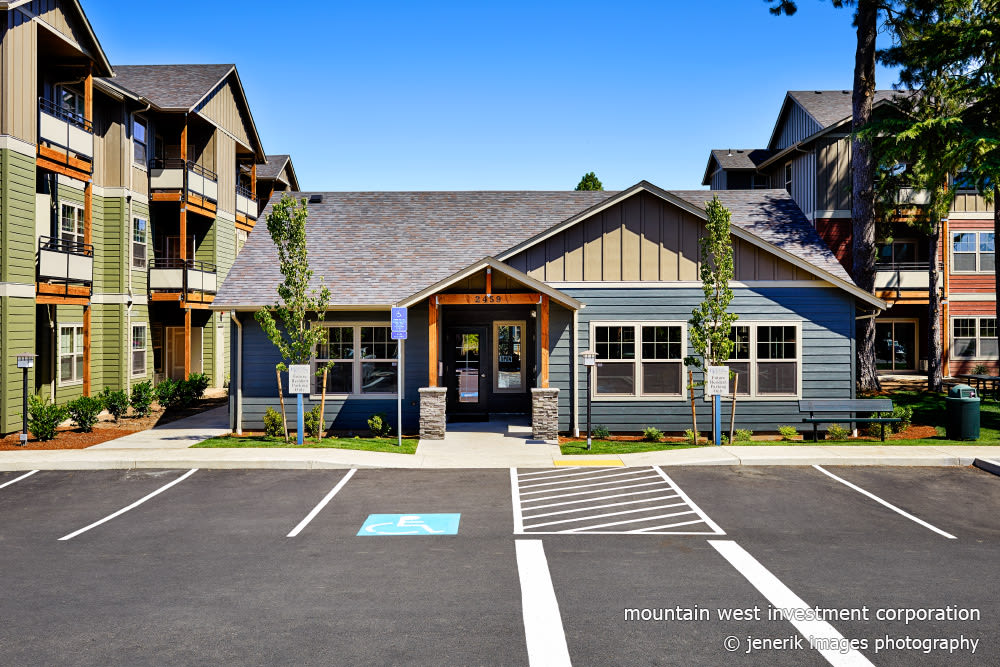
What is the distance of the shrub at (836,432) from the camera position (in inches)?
683

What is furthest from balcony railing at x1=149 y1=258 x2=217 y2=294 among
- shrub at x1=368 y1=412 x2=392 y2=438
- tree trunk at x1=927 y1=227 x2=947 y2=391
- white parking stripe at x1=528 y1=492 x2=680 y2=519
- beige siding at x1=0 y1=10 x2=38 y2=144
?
tree trunk at x1=927 y1=227 x2=947 y2=391

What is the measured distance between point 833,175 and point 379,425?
21966 millimetres

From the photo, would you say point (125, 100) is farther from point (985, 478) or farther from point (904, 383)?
point (904, 383)

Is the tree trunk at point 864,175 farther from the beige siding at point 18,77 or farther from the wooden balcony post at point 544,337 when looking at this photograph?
the beige siding at point 18,77

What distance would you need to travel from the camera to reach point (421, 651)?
19.2 feet

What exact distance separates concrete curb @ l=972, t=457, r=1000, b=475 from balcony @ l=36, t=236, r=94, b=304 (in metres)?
22.4

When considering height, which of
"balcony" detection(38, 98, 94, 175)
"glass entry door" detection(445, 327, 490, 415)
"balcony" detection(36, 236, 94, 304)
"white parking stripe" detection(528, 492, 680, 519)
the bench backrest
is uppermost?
"balcony" detection(38, 98, 94, 175)

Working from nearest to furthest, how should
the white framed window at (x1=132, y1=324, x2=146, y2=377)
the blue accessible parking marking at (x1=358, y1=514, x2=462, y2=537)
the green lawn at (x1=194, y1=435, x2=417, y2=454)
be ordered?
the blue accessible parking marking at (x1=358, y1=514, x2=462, y2=537) → the green lawn at (x1=194, y1=435, x2=417, y2=454) → the white framed window at (x1=132, y1=324, x2=146, y2=377)

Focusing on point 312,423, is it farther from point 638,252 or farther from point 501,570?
point 501,570

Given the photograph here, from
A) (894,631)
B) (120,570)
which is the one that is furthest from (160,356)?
(894,631)

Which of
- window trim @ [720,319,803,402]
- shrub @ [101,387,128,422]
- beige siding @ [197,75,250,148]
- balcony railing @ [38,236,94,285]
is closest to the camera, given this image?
window trim @ [720,319,803,402]

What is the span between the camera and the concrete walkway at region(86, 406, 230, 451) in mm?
16328

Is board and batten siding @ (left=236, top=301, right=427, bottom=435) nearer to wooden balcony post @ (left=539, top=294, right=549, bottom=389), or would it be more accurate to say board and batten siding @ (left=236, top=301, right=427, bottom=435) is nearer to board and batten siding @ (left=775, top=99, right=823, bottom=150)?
wooden balcony post @ (left=539, top=294, right=549, bottom=389)

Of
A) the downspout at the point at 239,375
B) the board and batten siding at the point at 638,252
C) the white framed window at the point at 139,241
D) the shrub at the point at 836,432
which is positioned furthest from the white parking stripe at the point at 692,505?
the white framed window at the point at 139,241
